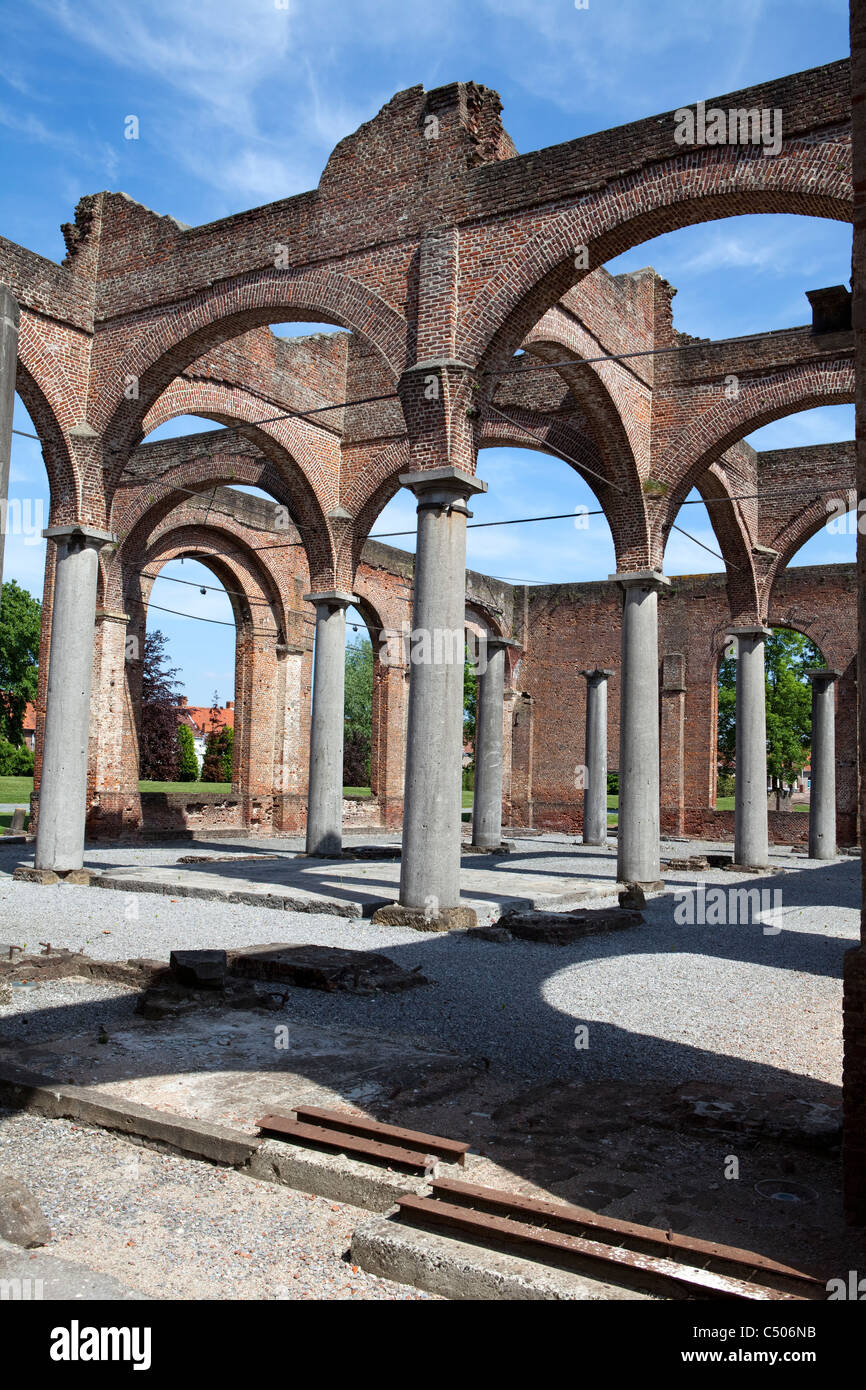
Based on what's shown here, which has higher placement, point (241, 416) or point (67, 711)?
point (241, 416)

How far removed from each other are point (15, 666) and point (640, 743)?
36.3 m

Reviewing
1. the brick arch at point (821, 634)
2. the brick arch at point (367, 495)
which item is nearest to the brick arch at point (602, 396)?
the brick arch at point (367, 495)

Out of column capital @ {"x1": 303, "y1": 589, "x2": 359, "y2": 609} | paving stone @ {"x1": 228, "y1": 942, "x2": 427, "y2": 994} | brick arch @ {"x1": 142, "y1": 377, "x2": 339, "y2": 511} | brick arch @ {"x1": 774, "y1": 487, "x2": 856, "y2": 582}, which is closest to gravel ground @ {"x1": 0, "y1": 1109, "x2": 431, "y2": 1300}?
paving stone @ {"x1": 228, "y1": 942, "x2": 427, "y2": 994}

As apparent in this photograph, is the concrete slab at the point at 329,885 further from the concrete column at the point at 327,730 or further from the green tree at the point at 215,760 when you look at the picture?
the green tree at the point at 215,760

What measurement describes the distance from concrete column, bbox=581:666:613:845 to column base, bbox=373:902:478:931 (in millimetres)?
14459

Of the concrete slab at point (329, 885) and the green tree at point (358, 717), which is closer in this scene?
the concrete slab at point (329, 885)

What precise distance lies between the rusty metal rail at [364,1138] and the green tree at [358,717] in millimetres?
36377

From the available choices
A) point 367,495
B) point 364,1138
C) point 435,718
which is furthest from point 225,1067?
point 367,495

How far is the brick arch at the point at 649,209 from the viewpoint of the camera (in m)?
8.63

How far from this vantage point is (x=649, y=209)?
30.5 ft

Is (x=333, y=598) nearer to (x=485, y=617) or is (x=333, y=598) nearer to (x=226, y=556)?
(x=226, y=556)

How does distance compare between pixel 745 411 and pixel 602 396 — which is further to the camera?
pixel 745 411
